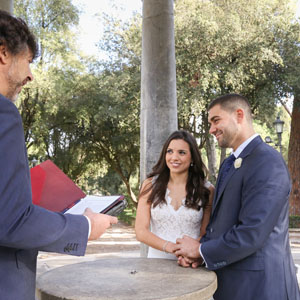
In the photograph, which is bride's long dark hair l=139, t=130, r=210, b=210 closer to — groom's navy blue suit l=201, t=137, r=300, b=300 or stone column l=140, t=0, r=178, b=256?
groom's navy blue suit l=201, t=137, r=300, b=300

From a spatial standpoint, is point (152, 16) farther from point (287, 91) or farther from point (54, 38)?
point (54, 38)

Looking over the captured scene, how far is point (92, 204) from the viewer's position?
1.90m

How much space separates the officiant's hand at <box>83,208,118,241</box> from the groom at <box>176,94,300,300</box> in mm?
862

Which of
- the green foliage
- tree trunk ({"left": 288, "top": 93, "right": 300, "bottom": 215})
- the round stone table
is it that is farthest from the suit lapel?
tree trunk ({"left": 288, "top": 93, "right": 300, "bottom": 215})

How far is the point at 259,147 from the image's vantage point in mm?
2477

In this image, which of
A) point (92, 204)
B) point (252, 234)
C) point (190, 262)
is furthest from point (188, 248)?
point (92, 204)

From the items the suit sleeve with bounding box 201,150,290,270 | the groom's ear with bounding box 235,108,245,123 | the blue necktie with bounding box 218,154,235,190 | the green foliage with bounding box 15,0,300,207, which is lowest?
the suit sleeve with bounding box 201,150,290,270

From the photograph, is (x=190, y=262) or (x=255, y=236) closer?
(x=255, y=236)

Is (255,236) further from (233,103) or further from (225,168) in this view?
(233,103)

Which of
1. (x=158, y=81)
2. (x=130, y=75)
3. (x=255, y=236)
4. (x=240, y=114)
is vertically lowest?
(x=255, y=236)

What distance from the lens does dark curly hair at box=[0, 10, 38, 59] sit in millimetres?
1515

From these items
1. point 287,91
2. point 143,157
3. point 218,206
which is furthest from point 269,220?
point 287,91

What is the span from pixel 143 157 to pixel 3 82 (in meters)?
3.96

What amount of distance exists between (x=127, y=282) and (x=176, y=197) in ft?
5.24
